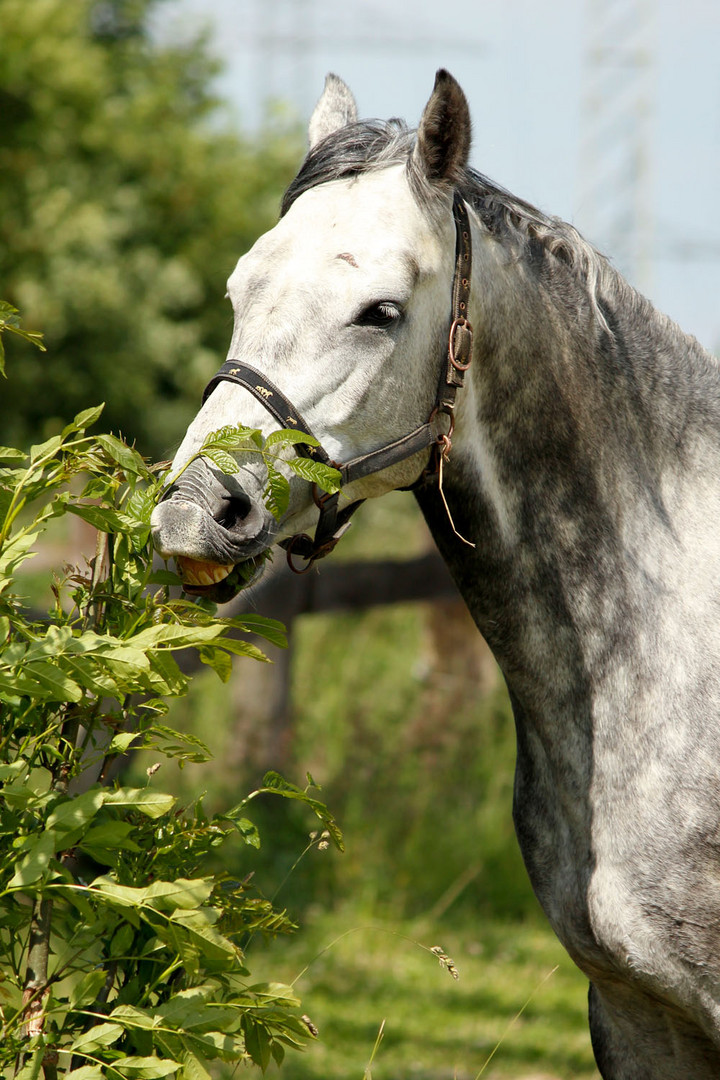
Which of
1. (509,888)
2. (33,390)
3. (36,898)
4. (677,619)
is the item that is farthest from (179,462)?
(33,390)

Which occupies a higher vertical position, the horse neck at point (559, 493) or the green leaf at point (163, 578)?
the horse neck at point (559, 493)

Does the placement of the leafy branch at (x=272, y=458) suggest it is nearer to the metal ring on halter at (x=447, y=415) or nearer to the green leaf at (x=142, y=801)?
the metal ring on halter at (x=447, y=415)

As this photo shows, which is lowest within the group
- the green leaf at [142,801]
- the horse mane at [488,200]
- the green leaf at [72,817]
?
the green leaf at [72,817]

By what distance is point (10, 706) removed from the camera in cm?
171

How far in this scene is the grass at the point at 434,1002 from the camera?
397 cm

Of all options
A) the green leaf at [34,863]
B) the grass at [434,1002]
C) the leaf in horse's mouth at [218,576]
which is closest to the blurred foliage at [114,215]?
the grass at [434,1002]

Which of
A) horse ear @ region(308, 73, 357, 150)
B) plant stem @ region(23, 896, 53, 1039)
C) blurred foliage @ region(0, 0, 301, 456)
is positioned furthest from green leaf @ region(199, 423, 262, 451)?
blurred foliage @ region(0, 0, 301, 456)

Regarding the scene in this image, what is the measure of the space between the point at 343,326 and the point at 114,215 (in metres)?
5.20

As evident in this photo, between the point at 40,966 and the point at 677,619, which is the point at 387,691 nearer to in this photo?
the point at 677,619

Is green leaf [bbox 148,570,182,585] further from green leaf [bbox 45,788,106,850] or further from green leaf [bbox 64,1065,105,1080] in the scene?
green leaf [bbox 64,1065,105,1080]

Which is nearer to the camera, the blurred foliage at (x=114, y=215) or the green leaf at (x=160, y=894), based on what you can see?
the green leaf at (x=160, y=894)

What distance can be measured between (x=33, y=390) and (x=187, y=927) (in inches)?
210

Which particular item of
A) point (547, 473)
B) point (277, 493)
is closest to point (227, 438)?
point (277, 493)

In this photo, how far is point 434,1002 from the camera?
460 cm
